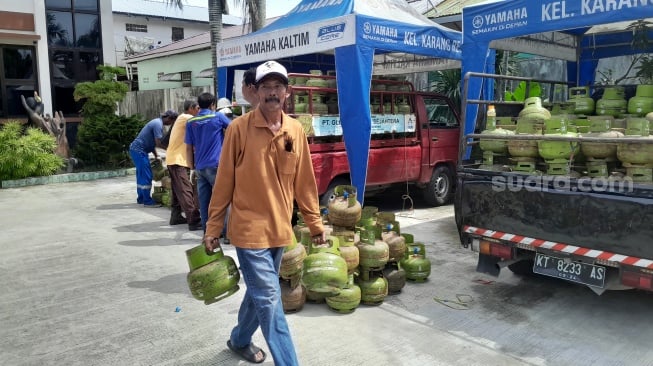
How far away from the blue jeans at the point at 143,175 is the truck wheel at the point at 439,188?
4847 millimetres

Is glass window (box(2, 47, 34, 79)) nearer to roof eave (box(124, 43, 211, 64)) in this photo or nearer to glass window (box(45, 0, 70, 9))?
glass window (box(45, 0, 70, 9))

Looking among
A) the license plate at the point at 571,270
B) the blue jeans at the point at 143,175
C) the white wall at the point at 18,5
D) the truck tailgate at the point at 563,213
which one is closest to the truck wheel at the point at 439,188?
the truck tailgate at the point at 563,213

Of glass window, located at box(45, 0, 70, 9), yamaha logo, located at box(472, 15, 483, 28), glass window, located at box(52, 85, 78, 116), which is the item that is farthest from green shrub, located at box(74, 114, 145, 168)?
yamaha logo, located at box(472, 15, 483, 28)

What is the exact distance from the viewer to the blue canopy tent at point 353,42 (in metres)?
6.77

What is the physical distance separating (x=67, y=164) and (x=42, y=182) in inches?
41.4

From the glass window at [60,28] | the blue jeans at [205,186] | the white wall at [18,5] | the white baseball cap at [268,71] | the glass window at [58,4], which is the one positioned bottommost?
the blue jeans at [205,186]

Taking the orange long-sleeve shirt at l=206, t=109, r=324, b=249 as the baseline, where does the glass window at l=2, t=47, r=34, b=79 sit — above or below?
above

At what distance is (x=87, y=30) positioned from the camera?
16.7m

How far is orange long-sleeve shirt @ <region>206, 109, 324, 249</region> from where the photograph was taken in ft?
9.77

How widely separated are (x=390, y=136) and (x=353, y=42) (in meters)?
1.88

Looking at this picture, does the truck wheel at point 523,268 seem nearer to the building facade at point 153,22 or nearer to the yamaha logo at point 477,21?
the yamaha logo at point 477,21

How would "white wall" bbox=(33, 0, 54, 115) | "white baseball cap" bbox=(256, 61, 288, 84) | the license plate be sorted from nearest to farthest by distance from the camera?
1. "white baseball cap" bbox=(256, 61, 288, 84)
2. the license plate
3. "white wall" bbox=(33, 0, 54, 115)

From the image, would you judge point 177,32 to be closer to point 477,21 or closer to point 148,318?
point 477,21

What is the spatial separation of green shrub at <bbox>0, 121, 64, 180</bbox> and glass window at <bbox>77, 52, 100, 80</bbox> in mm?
5080
